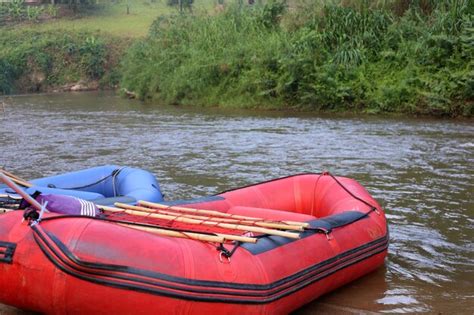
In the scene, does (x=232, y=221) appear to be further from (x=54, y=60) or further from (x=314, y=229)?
(x=54, y=60)

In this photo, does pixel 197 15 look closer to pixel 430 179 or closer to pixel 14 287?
pixel 430 179

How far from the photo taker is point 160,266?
3209 millimetres

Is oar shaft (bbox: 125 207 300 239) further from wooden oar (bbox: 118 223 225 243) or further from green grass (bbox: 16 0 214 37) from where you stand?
green grass (bbox: 16 0 214 37)

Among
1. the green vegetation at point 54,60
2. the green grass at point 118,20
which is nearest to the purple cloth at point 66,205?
the green vegetation at point 54,60

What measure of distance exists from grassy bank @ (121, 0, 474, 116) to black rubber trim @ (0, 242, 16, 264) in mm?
10811

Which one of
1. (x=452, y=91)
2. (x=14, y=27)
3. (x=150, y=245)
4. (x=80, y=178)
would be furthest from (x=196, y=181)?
(x=14, y=27)

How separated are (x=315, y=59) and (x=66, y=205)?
11720 mm

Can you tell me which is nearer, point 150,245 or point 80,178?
point 150,245

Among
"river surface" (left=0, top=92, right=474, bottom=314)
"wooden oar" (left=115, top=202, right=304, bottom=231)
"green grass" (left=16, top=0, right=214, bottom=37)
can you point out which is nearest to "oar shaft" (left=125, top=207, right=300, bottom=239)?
"wooden oar" (left=115, top=202, right=304, bottom=231)

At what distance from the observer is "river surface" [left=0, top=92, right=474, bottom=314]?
4.32 metres

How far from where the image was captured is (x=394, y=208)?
20.3 ft

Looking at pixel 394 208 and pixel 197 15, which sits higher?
pixel 197 15

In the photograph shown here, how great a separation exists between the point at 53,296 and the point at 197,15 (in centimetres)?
1922

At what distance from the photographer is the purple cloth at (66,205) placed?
3.79 m
